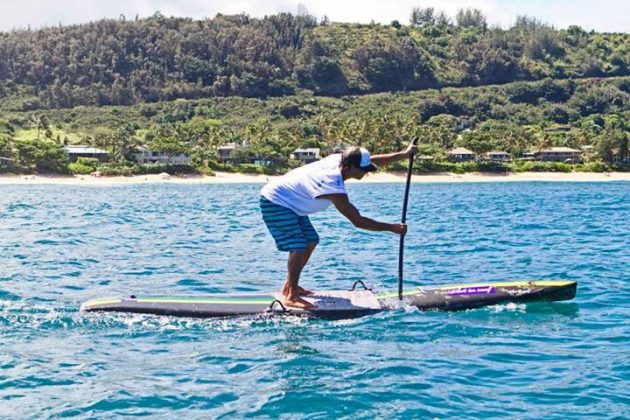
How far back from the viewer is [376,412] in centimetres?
917

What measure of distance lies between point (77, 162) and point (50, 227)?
2997 inches

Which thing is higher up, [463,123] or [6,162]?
[463,123]

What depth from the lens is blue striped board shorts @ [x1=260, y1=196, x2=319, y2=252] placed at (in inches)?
522

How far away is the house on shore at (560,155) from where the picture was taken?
4943 inches

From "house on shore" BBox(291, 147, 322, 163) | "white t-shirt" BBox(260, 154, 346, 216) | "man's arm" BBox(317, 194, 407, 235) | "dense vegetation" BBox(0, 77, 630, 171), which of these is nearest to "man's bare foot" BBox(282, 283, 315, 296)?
"white t-shirt" BBox(260, 154, 346, 216)

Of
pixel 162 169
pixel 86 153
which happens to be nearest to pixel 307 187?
pixel 162 169

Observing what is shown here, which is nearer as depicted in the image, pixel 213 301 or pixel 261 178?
pixel 213 301

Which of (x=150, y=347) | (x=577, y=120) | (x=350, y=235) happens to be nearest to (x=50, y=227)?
(x=350, y=235)

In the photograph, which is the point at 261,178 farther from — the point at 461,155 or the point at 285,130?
the point at 285,130

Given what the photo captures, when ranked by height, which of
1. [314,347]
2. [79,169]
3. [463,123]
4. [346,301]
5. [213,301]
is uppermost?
[463,123]

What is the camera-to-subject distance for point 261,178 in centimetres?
10706

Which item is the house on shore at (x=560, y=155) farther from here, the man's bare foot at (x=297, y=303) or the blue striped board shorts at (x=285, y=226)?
the blue striped board shorts at (x=285, y=226)

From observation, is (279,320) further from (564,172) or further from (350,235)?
(564,172)

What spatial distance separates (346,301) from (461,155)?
112040 millimetres
